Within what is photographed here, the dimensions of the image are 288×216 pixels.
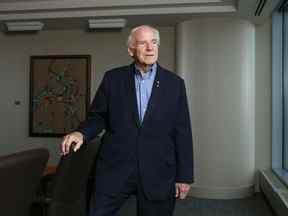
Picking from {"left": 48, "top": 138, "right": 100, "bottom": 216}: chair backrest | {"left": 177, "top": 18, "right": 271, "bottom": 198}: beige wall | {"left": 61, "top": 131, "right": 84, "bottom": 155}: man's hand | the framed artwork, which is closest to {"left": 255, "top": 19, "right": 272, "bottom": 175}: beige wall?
{"left": 177, "top": 18, "right": 271, "bottom": 198}: beige wall

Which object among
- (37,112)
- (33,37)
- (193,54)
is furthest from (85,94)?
(193,54)

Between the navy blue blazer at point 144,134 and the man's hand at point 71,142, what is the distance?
2.2 inches

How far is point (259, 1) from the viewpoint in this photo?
347 centimetres

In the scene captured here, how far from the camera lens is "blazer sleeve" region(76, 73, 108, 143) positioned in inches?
61.8

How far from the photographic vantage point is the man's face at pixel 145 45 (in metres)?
1.51

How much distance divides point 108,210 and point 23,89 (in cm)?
400

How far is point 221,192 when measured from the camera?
407cm

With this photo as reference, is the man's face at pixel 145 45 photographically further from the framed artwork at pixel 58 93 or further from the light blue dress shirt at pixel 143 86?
the framed artwork at pixel 58 93

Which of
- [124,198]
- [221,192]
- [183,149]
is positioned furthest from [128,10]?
[124,198]

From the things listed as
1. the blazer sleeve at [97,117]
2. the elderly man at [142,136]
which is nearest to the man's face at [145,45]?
the elderly man at [142,136]

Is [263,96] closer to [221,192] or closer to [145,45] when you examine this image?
[221,192]

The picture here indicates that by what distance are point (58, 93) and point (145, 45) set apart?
3.65 meters

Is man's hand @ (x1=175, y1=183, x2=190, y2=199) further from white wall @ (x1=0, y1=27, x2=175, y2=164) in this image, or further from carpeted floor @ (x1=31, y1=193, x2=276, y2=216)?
white wall @ (x1=0, y1=27, x2=175, y2=164)

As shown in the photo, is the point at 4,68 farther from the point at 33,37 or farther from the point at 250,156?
the point at 250,156
